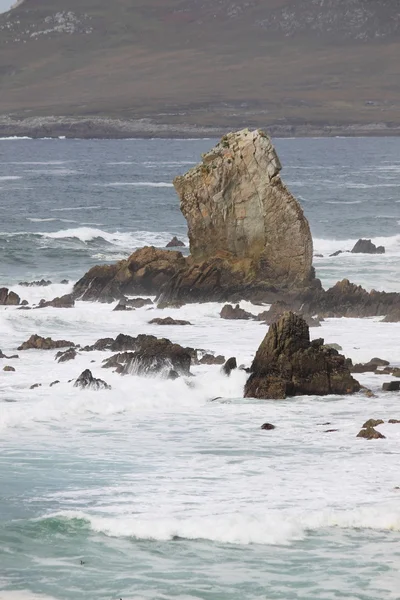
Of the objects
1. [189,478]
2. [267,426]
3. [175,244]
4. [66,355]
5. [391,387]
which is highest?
[175,244]

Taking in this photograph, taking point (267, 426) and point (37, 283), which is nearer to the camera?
point (267, 426)

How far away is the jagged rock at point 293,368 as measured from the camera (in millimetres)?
29438

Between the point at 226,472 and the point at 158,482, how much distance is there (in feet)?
4.05

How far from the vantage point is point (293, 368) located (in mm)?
29531

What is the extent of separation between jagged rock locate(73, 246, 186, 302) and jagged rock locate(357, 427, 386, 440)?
1985 centimetres

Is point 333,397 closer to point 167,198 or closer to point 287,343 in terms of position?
point 287,343

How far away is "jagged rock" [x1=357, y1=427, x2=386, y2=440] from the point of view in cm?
2553

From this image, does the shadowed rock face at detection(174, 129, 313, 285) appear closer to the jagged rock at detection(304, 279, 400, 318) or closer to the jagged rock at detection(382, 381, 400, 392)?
the jagged rock at detection(304, 279, 400, 318)

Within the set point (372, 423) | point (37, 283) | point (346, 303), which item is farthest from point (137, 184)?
point (372, 423)

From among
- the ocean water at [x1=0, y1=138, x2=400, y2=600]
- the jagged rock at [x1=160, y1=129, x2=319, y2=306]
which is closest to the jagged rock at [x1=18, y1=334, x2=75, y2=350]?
the ocean water at [x1=0, y1=138, x2=400, y2=600]

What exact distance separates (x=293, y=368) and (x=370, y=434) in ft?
14.0

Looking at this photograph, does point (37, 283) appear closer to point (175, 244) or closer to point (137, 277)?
point (137, 277)

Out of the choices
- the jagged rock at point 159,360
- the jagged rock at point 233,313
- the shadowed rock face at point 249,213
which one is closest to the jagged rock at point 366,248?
the shadowed rock face at point 249,213

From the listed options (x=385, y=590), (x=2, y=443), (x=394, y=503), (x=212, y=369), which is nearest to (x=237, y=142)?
(x=212, y=369)
